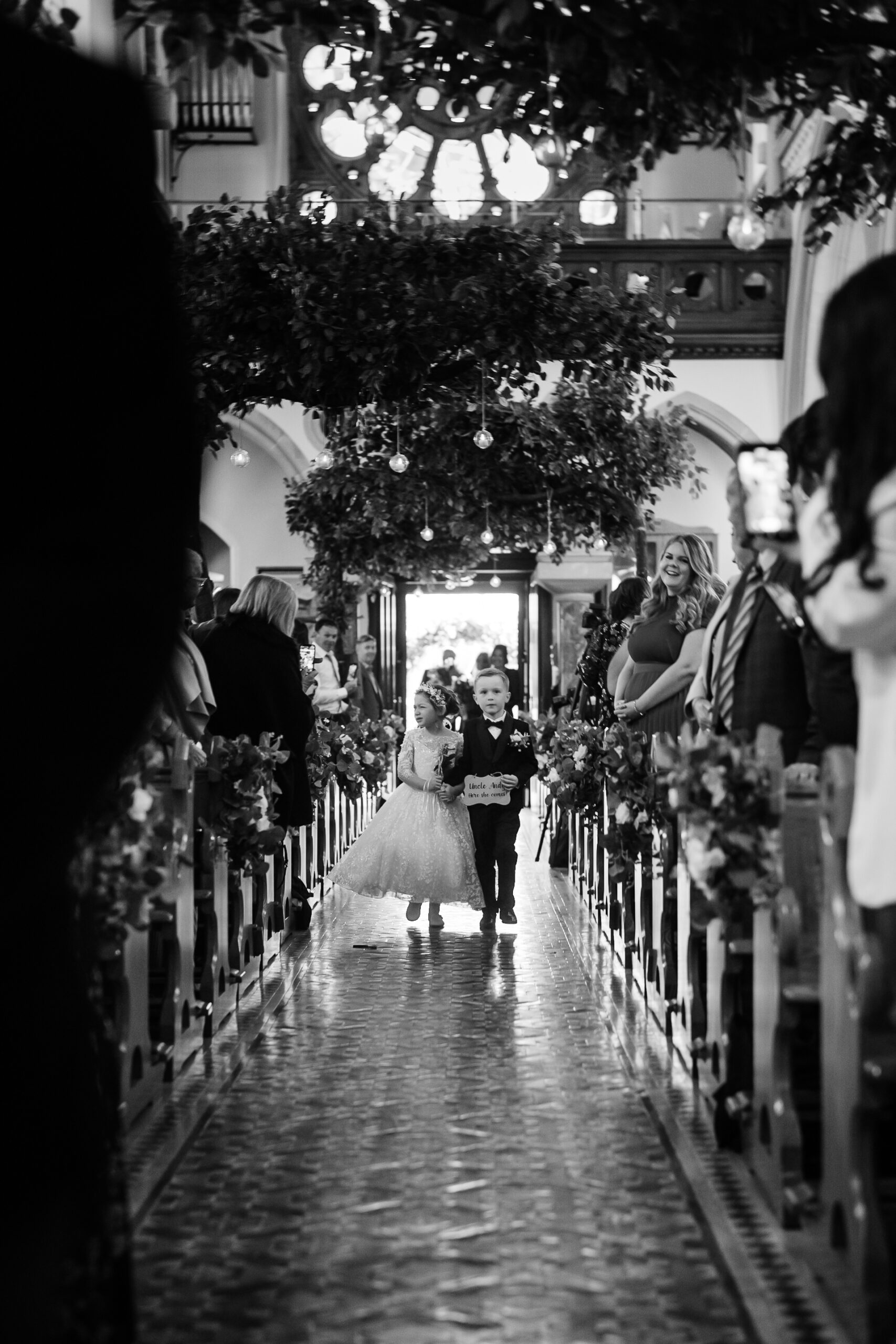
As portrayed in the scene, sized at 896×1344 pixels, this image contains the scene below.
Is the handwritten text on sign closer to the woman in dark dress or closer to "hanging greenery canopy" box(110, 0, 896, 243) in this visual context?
the woman in dark dress

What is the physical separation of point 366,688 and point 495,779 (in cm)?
698

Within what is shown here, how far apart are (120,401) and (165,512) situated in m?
0.08

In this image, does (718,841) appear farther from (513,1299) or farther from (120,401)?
(120,401)

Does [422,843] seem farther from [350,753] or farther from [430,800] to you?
[350,753]

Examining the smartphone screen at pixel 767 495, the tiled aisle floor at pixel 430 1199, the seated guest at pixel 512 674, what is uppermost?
the seated guest at pixel 512 674

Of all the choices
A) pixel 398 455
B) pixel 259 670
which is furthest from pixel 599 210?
pixel 259 670

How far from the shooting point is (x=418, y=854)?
28.5 ft

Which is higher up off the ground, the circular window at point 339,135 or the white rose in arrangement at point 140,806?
the circular window at point 339,135

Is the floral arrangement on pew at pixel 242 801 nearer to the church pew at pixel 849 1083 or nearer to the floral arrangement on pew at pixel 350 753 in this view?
the floral arrangement on pew at pixel 350 753

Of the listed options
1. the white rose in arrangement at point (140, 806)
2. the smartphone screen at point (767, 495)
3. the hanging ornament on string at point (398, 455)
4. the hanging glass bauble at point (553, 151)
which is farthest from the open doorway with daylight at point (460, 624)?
the smartphone screen at point (767, 495)

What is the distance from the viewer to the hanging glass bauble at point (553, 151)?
5141mm

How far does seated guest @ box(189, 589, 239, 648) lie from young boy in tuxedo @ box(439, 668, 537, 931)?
62.5 inches

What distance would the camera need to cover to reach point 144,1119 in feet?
14.8

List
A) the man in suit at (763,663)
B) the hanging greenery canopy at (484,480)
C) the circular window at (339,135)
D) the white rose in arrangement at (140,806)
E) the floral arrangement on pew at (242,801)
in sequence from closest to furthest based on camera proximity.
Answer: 1. the white rose in arrangement at (140,806)
2. the man in suit at (763,663)
3. the floral arrangement on pew at (242,801)
4. the hanging greenery canopy at (484,480)
5. the circular window at (339,135)
